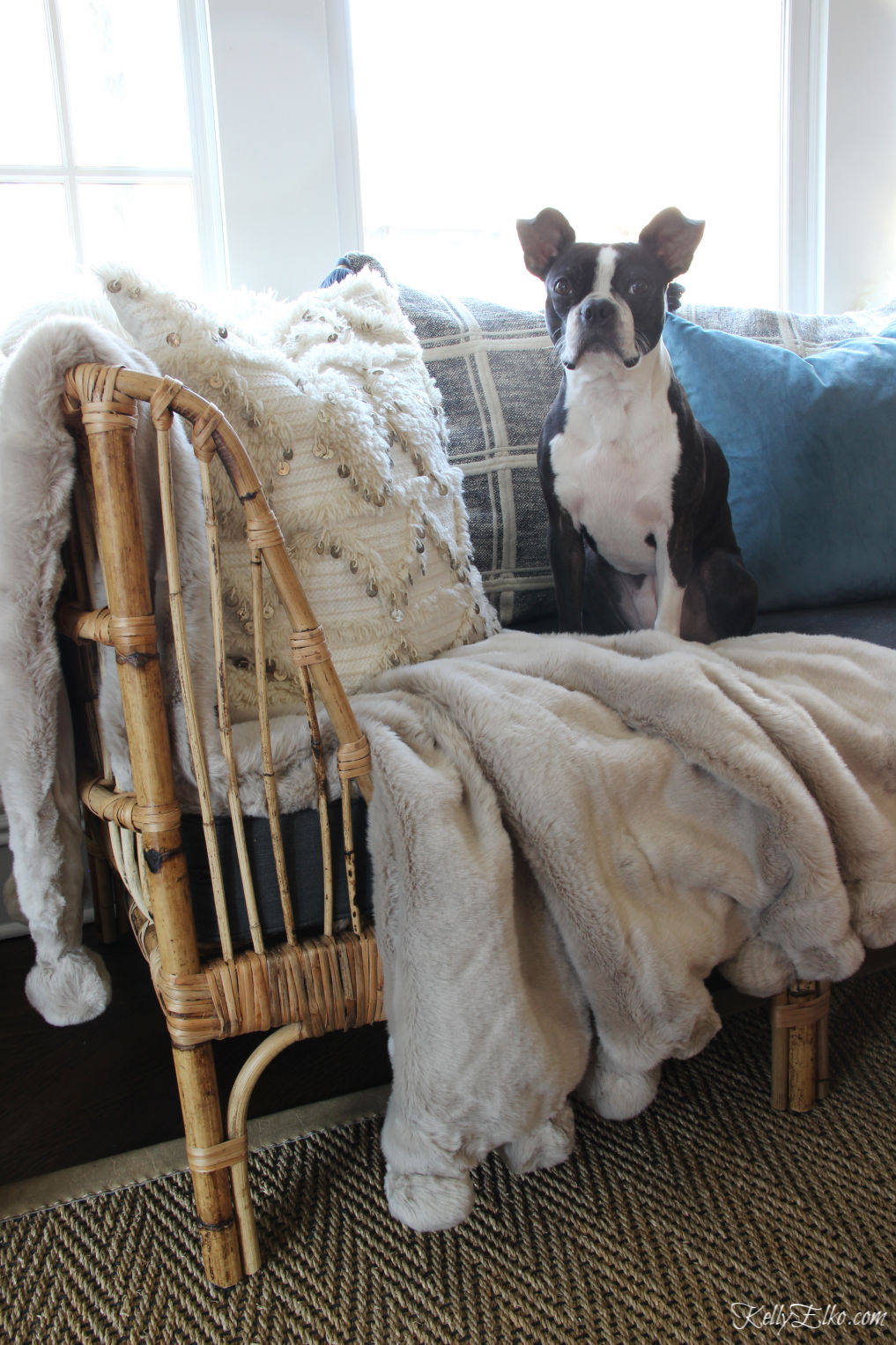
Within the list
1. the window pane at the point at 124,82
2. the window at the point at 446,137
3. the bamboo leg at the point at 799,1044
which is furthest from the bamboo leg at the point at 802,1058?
the window pane at the point at 124,82

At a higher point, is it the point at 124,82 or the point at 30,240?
the point at 124,82

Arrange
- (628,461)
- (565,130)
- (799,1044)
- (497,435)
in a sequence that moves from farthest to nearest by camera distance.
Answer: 1. (565,130)
2. (497,435)
3. (628,461)
4. (799,1044)

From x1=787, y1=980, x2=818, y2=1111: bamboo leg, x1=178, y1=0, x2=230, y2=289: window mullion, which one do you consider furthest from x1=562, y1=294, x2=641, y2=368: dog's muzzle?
x1=178, y1=0, x2=230, y2=289: window mullion

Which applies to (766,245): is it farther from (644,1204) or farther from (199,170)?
(644,1204)

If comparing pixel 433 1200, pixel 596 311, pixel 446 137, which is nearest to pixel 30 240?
pixel 446 137

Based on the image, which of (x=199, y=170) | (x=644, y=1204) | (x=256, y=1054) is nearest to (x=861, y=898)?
(x=644, y=1204)

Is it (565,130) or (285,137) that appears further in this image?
(565,130)

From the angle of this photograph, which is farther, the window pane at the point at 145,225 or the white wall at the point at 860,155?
the white wall at the point at 860,155

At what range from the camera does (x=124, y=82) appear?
162 cm

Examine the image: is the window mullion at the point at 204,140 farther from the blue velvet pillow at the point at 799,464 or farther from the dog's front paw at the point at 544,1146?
the dog's front paw at the point at 544,1146

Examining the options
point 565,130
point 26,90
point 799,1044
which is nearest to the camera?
point 799,1044

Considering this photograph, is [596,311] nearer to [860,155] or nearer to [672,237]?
[672,237]

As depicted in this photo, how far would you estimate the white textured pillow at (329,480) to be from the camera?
92cm

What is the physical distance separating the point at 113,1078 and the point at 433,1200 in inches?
24.0
